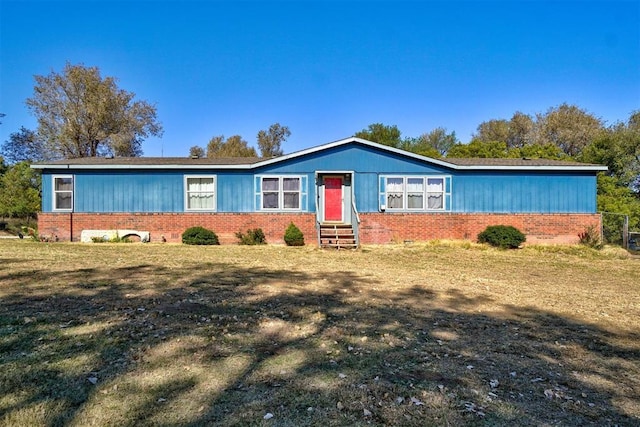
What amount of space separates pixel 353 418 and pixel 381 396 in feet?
1.29

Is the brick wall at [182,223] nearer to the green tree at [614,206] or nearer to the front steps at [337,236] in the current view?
the front steps at [337,236]

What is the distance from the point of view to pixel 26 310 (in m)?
5.09

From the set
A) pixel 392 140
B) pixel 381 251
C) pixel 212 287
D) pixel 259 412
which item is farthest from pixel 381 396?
pixel 392 140

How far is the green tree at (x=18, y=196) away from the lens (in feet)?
74.7

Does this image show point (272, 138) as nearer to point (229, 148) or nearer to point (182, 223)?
point (229, 148)

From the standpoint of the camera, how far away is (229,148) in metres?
49.3

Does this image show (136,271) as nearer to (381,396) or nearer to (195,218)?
(381,396)

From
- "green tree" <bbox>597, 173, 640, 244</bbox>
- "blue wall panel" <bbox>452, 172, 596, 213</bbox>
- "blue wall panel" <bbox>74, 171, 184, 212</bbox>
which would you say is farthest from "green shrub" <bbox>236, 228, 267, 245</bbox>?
"green tree" <bbox>597, 173, 640, 244</bbox>

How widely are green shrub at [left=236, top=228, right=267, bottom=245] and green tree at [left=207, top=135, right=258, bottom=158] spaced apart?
33354mm

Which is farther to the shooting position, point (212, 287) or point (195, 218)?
point (195, 218)

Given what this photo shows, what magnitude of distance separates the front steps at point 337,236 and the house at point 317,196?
0.24 metres

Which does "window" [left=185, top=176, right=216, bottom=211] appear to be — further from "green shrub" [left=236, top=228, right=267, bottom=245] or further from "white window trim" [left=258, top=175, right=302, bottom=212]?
"white window trim" [left=258, top=175, right=302, bottom=212]

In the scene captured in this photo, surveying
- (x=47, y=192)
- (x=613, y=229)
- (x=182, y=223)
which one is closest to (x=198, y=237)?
(x=182, y=223)

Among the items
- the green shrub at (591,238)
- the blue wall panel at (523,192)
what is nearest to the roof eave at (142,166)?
the blue wall panel at (523,192)
